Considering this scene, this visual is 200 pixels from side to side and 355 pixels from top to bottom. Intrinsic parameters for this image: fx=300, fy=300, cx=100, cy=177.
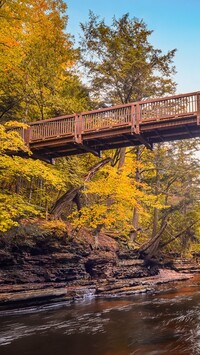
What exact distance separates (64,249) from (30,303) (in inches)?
146

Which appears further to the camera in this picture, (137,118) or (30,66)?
(30,66)

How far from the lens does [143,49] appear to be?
18594mm

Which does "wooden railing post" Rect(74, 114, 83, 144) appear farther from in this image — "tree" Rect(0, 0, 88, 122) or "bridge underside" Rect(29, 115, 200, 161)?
"tree" Rect(0, 0, 88, 122)

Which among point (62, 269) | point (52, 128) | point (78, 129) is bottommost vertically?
point (62, 269)

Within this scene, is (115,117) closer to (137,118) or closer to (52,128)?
(137,118)

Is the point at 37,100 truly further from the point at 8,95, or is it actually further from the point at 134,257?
the point at 134,257

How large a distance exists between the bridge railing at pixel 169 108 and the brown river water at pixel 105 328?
7225 millimetres

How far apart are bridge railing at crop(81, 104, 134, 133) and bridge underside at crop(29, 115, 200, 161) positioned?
7.5 inches

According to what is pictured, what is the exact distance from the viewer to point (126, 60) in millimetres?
18234

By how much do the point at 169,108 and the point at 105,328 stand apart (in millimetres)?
8038

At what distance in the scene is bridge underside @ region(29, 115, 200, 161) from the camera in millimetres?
11547

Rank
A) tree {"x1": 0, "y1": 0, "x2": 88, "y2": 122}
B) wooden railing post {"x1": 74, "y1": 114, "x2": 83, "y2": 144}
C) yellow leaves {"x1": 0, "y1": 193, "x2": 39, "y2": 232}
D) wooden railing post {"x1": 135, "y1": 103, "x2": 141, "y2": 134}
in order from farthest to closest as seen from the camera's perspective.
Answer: tree {"x1": 0, "y1": 0, "x2": 88, "y2": 122}, wooden railing post {"x1": 74, "y1": 114, "x2": 83, "y2": 144}, wooden railing post {"x1": 135, "y1": 103, "x2": 141, "y2": 134}, yellow leaves {"x1": 0, "y1": 193, "x2": 39, "y2": 232}

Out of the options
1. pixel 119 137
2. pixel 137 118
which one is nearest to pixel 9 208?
pixel 119 137

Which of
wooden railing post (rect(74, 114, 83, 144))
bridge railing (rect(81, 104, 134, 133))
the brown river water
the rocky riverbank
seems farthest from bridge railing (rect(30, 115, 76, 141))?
the brown river water
